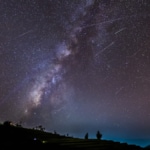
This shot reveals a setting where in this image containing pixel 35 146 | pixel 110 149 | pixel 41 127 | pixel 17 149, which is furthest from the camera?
pixel 41 127

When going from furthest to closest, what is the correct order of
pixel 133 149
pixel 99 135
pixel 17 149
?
1. pixel 99 135
2. pixel 133 149
3. pixel 17 149

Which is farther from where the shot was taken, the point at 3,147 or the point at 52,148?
the point at 52,148

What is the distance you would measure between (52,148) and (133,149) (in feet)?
12.3

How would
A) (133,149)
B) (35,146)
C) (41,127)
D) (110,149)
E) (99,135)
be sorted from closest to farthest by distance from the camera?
1. (35,146)
2. (110,149)
3. (133,149)
4. (99,135)
5. (41,127)

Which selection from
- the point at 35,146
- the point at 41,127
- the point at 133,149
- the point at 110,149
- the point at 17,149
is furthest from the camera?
the point at 41,127

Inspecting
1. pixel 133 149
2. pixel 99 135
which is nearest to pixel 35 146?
pixel 133 149

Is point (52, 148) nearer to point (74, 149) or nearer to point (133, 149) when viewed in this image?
point (74, 149)

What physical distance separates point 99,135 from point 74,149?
34.2ft

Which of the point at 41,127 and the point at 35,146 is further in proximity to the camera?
the point at 41,127

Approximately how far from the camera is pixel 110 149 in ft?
27.1

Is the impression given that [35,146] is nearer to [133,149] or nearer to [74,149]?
[74,149]

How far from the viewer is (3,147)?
6863 millimetres

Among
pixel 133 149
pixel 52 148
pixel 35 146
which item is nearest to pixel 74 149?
pixel 52 148

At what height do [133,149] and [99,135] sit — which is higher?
[99,135]
